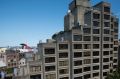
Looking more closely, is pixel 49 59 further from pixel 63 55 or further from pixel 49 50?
pixel 63 55

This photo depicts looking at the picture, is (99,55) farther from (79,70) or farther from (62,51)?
(62,51)

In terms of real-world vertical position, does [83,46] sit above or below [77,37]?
below

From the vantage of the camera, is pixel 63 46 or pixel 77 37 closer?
pixel 63 46

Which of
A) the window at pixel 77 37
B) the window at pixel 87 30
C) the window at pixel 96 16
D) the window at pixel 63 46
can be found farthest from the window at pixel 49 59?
the window at pixel 96 16

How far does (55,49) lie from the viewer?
172 feet

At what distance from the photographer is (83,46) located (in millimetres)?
58188

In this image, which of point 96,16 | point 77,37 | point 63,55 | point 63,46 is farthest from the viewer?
point 96,16

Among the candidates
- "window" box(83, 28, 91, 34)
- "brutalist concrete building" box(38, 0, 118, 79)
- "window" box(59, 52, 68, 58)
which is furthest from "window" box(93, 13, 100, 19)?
"window" box(59, 52, 68, 58)

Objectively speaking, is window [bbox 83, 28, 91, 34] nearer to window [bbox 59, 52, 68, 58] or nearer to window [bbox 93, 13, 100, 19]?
window [bbox 93, 13, 100, 19]

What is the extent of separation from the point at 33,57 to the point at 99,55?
31.5 metres

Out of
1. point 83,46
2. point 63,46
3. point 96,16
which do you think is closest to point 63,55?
point 63,46

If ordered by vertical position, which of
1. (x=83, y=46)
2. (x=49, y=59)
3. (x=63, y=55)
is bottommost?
(x=49, y=59)

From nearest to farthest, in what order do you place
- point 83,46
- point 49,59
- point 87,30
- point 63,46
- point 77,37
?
point 49,59, point 63,46, point 77,37, point 83,46, point 87,30

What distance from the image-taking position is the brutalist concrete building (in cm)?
5225
